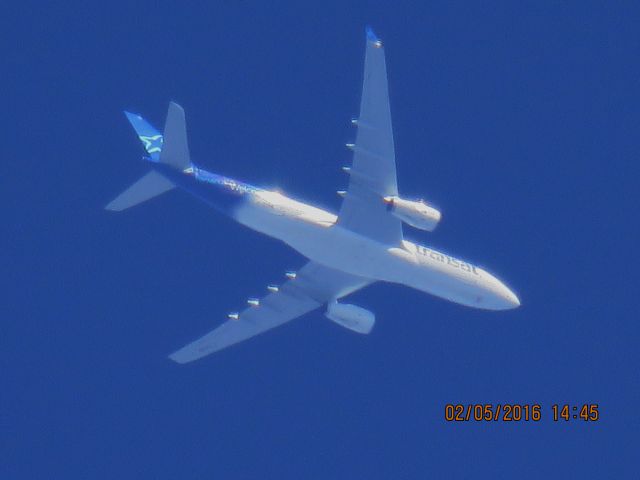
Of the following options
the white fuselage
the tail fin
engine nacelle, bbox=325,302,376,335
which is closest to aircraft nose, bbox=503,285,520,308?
the white fuselage

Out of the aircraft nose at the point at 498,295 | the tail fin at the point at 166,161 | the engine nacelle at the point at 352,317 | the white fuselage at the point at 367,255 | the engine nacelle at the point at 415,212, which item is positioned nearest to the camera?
the tail fin at the point at 166,161

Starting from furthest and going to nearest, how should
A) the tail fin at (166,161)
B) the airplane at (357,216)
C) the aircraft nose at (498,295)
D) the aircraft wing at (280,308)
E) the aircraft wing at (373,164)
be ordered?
the aircraft wing at (280,308), the aircraft nose at (498,295), the tail fin at (166,161), the airplane at (357,216), the aircraft wing at (373,164)

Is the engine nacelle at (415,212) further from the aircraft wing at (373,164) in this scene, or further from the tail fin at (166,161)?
the tail fin at (166,161)

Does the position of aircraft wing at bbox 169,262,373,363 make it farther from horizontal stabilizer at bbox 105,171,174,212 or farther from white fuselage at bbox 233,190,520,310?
horizontal stabilizer at bbox 105,171,174,212

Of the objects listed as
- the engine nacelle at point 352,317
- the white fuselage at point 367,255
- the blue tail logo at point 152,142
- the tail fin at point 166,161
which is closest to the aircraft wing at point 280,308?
the engine nacelle at point 352,317

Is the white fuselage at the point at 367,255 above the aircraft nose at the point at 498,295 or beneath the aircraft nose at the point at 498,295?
beneath

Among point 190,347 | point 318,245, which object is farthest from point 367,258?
point 190,347
